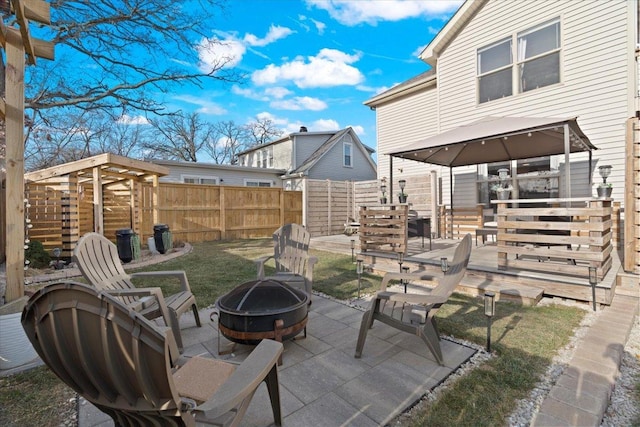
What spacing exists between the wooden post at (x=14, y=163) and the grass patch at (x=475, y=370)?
0.96 meters

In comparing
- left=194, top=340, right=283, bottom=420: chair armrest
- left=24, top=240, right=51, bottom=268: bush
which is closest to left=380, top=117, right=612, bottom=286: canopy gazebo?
left=194, top=340, right=283, bottom=420: chair armrest

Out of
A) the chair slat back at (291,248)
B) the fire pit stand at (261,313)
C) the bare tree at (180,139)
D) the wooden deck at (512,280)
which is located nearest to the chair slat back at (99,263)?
the fire pit stand at (261,313)

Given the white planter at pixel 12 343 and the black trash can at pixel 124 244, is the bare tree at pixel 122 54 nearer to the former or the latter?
the black trash can at pixel 124 244

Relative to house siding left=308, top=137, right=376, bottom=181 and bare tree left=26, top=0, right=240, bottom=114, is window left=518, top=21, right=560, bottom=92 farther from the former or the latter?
house siding left=308, top=137, right=376, bottom=181

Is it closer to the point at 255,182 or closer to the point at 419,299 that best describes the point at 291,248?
the point at 419,299

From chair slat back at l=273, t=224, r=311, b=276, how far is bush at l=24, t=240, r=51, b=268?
17.6 ft

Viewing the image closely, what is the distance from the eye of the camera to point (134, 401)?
1.27 metres

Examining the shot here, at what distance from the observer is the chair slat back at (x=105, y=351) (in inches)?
45.9

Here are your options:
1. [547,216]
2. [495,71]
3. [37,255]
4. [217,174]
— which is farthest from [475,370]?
[217,174]

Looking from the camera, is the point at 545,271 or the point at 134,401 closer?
the point at 134,401

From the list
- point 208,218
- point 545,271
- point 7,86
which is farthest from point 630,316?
point 208,218

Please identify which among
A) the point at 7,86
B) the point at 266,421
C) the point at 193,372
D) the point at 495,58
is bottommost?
the point at 266,421

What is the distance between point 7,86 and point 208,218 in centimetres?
824

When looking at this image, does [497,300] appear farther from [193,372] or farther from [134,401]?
[134,401]
